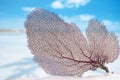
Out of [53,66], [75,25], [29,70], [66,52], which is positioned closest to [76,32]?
[75,25]

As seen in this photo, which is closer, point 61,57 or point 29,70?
point 61,57

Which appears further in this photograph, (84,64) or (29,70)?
(29,70)

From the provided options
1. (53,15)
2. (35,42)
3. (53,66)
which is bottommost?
(53,66)

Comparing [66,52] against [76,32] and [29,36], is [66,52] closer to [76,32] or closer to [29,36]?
[76,32]

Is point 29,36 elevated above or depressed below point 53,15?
below

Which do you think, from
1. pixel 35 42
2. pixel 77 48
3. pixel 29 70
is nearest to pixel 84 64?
pixel 77 48

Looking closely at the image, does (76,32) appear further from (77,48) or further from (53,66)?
(53,66)

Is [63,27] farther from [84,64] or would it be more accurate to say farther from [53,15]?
[84,64]

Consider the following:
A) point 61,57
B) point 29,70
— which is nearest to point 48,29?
point 61,57

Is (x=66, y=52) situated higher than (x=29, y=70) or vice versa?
(x=29, y=70)
